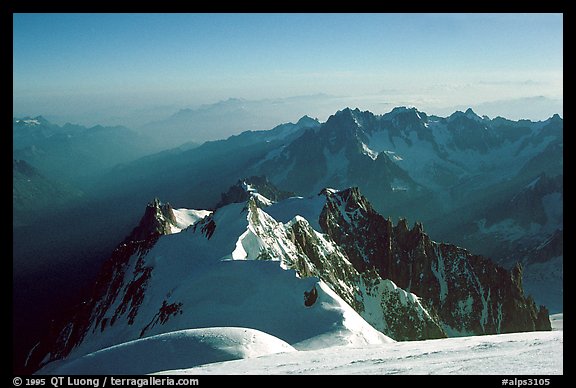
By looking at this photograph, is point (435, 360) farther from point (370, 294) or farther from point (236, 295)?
point (370, 294)

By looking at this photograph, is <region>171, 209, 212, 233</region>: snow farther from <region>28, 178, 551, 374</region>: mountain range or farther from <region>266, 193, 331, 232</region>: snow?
<region>266, 193, 331, 232</region>: snow

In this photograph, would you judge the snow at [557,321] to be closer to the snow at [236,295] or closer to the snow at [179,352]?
the snow at [236,295]

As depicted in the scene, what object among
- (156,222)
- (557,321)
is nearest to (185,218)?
(156,222)

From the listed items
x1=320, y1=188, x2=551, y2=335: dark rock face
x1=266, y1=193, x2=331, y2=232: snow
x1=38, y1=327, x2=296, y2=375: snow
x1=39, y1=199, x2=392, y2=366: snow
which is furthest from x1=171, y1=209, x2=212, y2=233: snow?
x1=38, y1=327, x2=296, y2=375: snow

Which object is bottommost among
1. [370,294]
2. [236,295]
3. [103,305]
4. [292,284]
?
[370,294]

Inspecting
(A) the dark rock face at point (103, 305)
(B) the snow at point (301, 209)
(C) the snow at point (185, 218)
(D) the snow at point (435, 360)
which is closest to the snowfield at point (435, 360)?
(D) the snow at point (435, 360)
